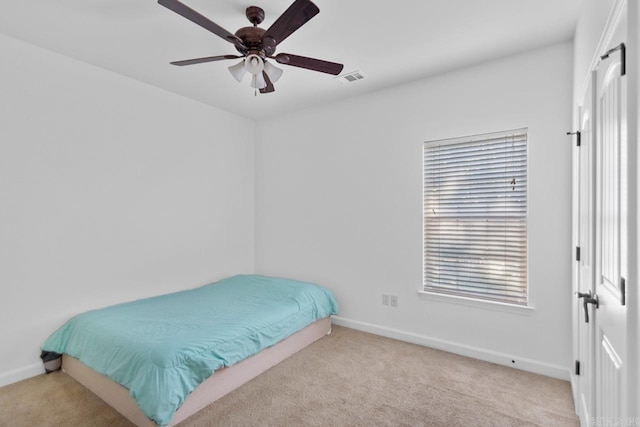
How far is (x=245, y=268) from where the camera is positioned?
177 inches

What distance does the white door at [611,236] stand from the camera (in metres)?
1.08

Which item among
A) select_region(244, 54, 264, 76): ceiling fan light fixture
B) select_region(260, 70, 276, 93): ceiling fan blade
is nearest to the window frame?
select_region(260, 70, 276, 93): ceiling fan blade

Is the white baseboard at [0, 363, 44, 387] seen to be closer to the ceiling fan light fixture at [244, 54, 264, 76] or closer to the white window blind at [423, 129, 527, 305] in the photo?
the ceiling fan light fixture at [244, 54, 264, 76]

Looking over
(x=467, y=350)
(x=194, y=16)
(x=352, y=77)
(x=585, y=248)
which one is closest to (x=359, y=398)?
(x=467, y=350)

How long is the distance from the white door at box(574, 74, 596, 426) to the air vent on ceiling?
5.88ft

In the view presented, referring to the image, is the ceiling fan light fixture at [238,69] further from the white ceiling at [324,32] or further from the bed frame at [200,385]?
the bed frame at [200,385]

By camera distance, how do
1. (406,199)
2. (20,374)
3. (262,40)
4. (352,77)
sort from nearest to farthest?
(262,40), (20,374), (352,77), (406,199)

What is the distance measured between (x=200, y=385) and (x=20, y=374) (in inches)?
63.7

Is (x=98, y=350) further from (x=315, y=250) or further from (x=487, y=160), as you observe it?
(x=487, y=160)

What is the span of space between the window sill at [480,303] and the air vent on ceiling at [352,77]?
2.20m

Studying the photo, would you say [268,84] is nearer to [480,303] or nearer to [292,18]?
[292,18]

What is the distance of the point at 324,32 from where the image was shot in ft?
7.86

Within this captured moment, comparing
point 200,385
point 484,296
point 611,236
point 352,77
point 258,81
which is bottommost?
point 200,385

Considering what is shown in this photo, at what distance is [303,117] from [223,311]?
2.52 metres
